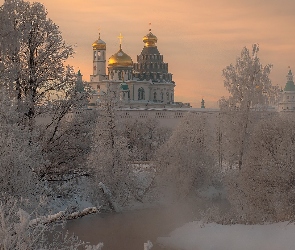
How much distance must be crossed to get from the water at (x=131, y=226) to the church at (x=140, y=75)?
56183 millimetres

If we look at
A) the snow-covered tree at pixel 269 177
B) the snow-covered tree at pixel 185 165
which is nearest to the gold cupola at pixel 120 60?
the snow-covered tree at pixel 185 165

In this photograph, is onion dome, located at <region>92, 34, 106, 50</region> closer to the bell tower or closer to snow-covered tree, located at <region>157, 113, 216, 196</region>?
the bell tower

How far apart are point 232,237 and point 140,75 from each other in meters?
69.9

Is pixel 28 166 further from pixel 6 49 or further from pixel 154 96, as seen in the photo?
pixel 154 96

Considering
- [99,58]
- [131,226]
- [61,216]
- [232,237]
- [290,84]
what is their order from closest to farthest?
[61,216]
[232,237]
[131,226]
[99,58]
[290,84]

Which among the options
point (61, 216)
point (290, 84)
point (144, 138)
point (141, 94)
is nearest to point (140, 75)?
point (141, 94)

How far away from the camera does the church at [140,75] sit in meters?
83.9

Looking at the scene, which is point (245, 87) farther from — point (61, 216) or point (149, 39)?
point (149, 39)

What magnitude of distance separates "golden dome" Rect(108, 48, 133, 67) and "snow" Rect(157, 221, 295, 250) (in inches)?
2544

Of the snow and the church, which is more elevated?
the church

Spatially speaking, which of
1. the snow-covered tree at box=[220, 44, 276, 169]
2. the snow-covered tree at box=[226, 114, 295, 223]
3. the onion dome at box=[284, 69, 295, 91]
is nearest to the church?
the onion dome at box=[284, 69, 295, 91]

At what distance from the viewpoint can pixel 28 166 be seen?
13266mm

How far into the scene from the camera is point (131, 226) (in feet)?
73.0

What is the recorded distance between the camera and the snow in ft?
57.8
